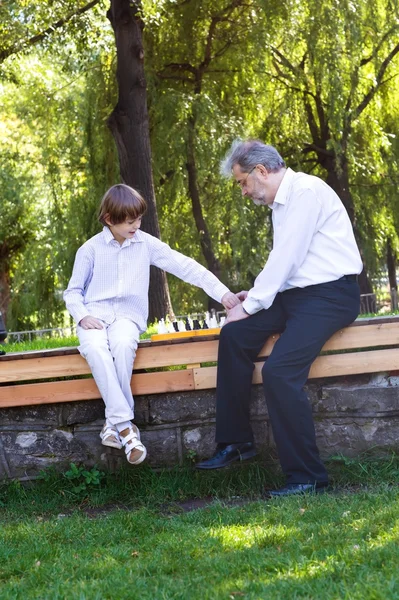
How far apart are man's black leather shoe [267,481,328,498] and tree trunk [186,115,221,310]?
9.04m

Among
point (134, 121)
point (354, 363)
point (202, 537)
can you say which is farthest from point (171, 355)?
point (134, 121)

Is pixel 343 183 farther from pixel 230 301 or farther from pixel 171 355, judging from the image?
pixel 171 355

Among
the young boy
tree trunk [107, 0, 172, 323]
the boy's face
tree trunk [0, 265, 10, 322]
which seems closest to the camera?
the young boy

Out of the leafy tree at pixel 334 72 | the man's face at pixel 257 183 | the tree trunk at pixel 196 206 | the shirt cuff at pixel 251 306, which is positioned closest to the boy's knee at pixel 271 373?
the shirt cuff at pixel 251 306

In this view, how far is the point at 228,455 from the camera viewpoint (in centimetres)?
484

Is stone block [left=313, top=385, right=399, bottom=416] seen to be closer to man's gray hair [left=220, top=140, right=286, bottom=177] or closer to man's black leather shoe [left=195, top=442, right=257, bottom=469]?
man's black leather shoe [left=195, top=442, right=257, bottom=469]

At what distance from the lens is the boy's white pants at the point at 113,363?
482cm

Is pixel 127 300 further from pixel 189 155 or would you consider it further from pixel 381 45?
pixel 381 45

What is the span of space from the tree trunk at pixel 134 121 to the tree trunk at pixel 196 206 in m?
2.98

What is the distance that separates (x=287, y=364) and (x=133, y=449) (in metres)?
0.94

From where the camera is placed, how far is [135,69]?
999 centimetres

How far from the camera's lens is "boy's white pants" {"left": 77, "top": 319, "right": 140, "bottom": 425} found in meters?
4.82

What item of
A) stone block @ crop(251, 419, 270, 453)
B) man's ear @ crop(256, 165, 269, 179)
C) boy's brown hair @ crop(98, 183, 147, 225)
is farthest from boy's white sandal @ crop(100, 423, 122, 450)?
man's ear @ crop(256, 165, 269, 179)

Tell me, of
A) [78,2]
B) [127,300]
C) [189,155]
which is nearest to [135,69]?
[78,2]
